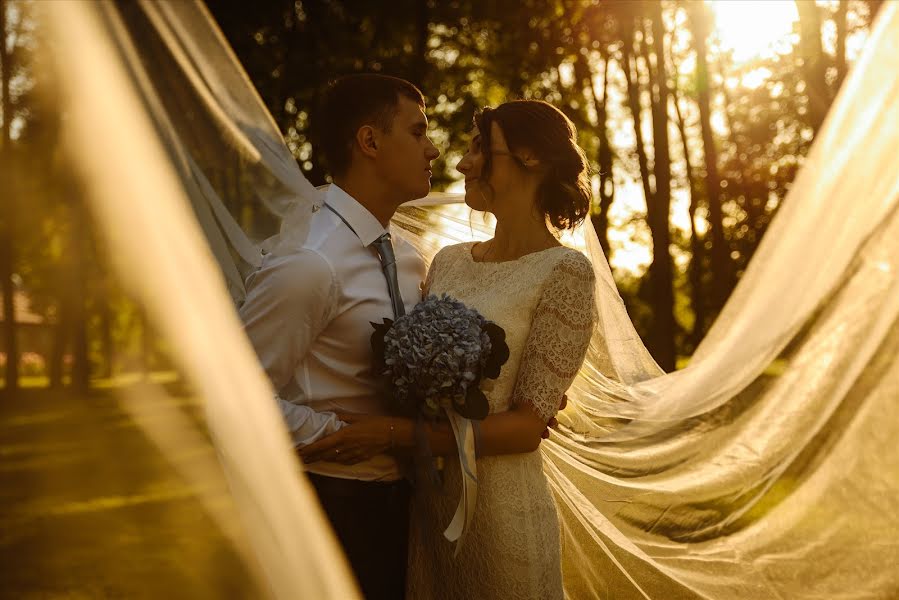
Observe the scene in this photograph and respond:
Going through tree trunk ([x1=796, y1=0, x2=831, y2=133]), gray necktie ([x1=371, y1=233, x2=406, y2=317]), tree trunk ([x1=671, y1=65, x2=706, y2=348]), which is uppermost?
tree trunk ([x1=796, y1=0, x2=831, y2=133])

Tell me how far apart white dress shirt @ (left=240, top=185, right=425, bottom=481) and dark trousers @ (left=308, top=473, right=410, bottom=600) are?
5cm

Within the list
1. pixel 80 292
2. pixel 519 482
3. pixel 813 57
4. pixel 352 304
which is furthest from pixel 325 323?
pixel 813 57

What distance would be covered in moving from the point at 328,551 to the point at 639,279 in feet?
83.1

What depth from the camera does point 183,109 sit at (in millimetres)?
1260

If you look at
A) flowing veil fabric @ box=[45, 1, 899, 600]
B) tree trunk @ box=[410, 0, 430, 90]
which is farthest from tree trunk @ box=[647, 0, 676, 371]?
flowing veil fabric @ box=[45, 1, 899, 600]

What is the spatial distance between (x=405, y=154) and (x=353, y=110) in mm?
278

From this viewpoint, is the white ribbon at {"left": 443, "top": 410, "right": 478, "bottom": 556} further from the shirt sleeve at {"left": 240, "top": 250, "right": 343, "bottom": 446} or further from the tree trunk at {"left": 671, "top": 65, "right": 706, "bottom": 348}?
the tree trunk at {"left": 671, "top": 65, "right": 706, "bottom": 348}

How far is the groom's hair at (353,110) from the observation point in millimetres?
3400

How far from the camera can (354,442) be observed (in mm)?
2805

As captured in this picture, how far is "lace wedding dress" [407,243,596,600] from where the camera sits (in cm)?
307

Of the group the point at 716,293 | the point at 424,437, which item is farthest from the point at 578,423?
the point at 716,293

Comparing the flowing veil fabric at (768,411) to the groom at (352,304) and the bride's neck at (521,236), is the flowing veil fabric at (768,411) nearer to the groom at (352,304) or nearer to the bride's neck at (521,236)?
the groom at (352,304)

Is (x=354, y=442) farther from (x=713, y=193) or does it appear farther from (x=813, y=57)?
(x=713, y=193)

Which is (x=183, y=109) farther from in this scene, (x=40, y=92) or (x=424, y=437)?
(x=424, y=437)
